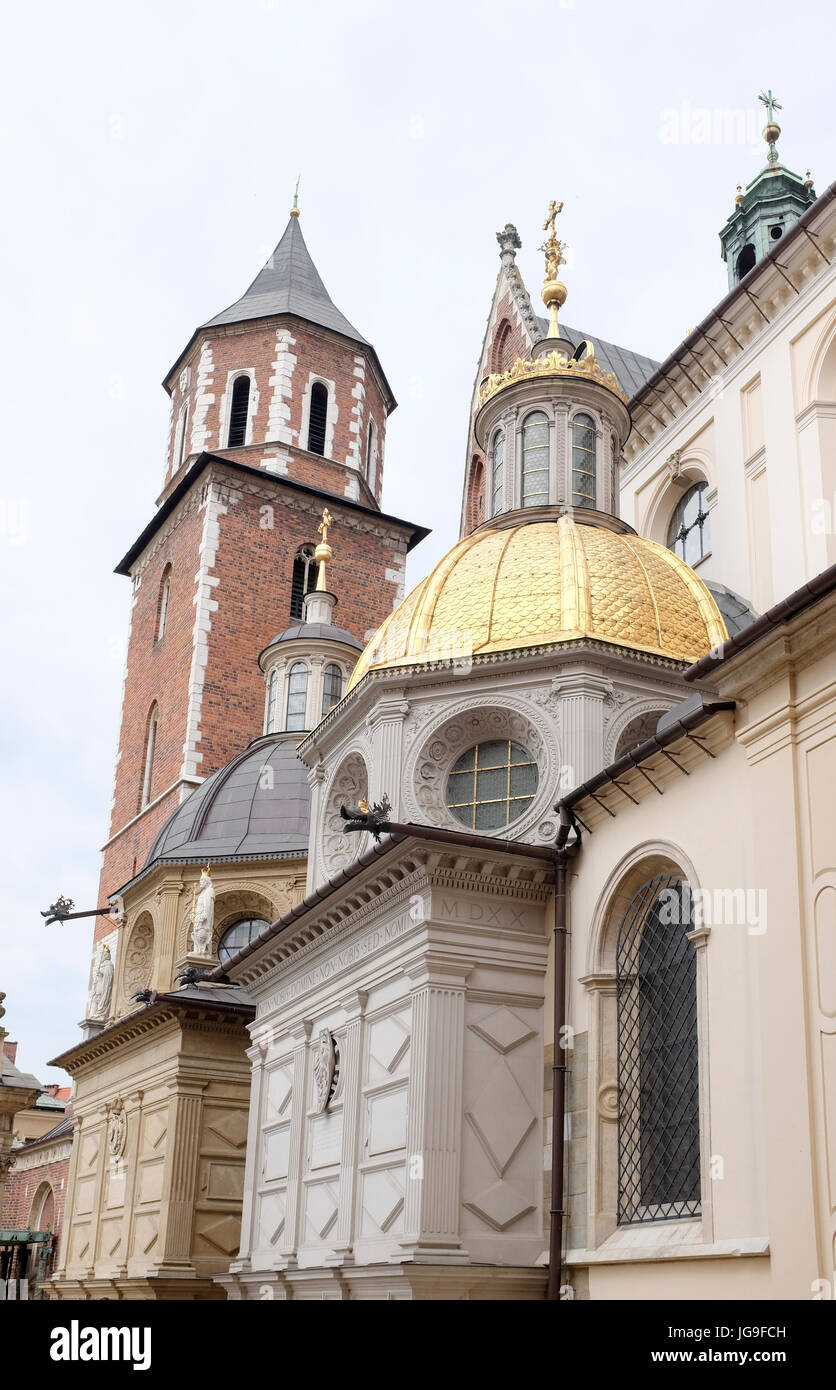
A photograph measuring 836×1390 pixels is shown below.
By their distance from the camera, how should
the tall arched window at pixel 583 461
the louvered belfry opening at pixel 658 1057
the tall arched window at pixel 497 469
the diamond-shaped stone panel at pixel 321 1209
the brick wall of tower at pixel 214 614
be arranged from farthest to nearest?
the brick wall of tower at pixel 214 614
the tall arched window at pixel 497 469
the tall arched window at pixel 583 461
the diamond-shaped stone panel at pixel 321 1209
the louvered belfry opening at pixel 658 1057

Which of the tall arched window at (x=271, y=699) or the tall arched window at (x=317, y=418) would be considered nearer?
the tall arched window at (x=271, y=699)

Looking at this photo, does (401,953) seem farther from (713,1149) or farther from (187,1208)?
(187,1208)

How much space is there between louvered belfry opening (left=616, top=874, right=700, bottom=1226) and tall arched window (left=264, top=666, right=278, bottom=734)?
14663mm

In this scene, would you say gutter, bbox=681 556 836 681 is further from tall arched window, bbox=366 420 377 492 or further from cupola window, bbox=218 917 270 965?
tall arched window, bbox=366 420 377 492

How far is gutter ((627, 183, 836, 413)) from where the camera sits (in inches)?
714

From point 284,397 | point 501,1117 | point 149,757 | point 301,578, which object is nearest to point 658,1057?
point 501,1117

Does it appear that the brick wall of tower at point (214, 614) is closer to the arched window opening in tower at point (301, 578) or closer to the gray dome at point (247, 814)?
the arched window opening in tower at point (301, 578)

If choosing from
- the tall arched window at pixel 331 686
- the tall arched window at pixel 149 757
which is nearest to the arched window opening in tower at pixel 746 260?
the tall arched window at pixel 331 686

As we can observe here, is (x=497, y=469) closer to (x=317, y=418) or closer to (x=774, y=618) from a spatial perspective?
(x=774, y=618)

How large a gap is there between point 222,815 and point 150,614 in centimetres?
1322

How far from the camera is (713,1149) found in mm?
9648

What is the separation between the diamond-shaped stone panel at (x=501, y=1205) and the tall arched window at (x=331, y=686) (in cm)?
1459

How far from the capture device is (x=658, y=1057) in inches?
436

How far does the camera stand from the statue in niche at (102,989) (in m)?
23.4
